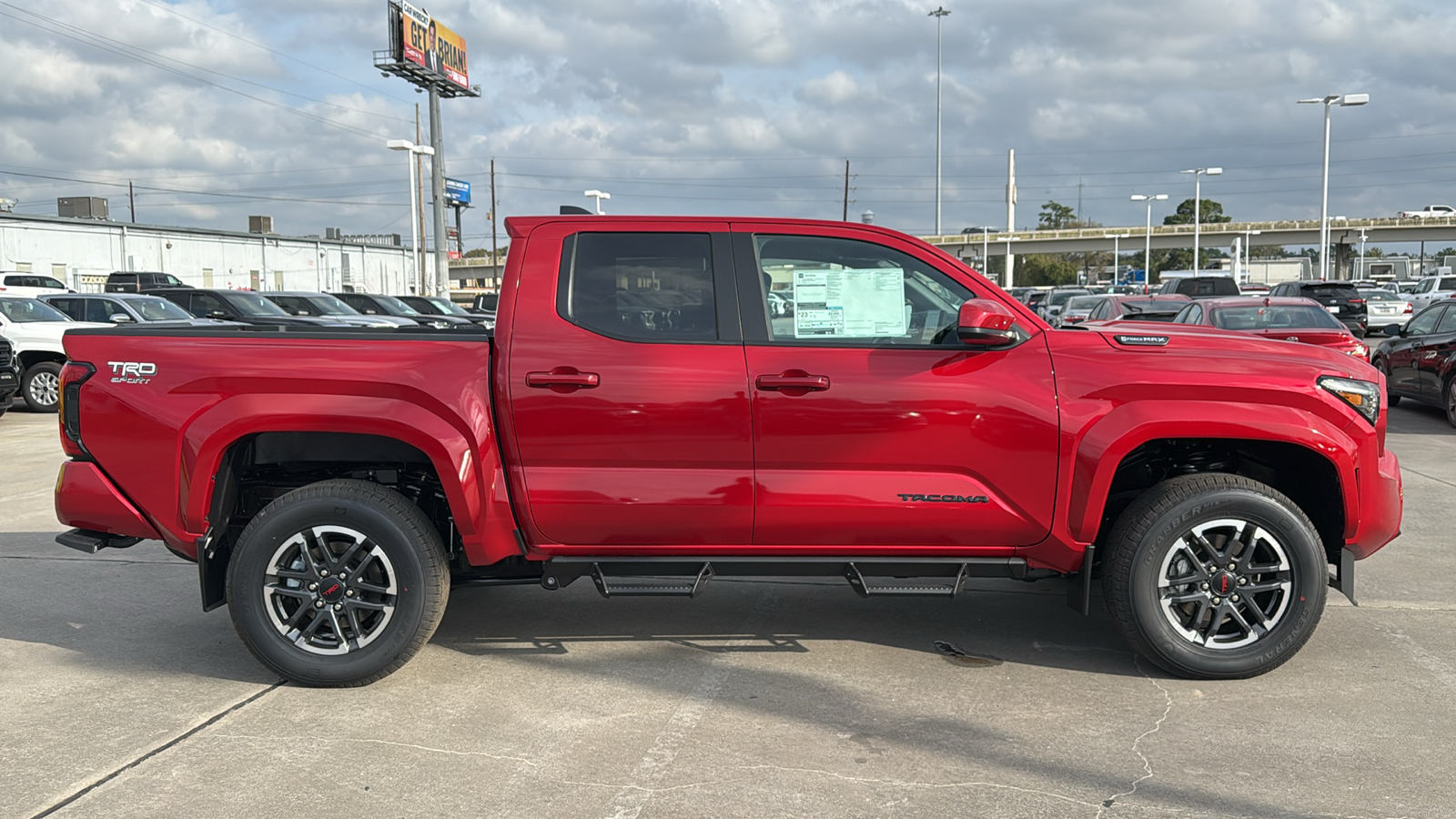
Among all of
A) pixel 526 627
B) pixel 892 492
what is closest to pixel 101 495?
pixel 526 627

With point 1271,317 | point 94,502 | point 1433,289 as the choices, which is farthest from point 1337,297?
point 94,502

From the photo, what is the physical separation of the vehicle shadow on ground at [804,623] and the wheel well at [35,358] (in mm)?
12662

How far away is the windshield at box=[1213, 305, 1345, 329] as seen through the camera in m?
13.9

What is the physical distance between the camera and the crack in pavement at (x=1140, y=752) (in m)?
3.53

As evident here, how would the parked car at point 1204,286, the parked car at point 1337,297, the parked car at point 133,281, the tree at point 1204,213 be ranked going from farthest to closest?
the tree at point 1204,213 < the parked car at point 133,281 < the parked car at point 1337,297 < the parked car at point 1204,286

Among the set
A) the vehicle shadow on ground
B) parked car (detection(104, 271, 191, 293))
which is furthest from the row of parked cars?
parked car (detection(104, 271, 191, 293))

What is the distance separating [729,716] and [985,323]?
1.78m

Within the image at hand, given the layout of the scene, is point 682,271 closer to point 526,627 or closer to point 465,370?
point 465,370

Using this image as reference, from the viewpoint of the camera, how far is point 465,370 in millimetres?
4508

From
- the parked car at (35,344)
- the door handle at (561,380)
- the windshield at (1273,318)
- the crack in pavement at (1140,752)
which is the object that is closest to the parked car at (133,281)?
the parked car at (35,344)

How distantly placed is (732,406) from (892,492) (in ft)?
2.39

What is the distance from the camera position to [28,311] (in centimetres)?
1612

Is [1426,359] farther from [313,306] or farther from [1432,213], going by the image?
[1432,213]

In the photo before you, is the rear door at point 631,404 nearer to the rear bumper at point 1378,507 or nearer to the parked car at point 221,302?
the rear bumper at point 1378,507
